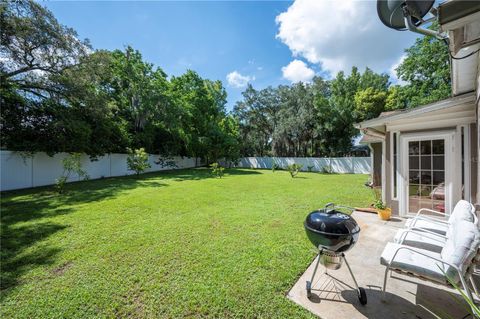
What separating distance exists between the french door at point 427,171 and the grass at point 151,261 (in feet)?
7.87

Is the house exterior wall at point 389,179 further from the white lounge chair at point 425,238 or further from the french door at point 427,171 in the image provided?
the white lounge chair at point 425,238

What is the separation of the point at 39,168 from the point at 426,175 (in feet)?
46.6

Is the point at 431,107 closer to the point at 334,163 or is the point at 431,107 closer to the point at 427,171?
the point at 427,171

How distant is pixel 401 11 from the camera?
1.67 metres

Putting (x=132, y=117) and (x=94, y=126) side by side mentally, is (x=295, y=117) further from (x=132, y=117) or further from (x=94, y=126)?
(x=94, y=126)

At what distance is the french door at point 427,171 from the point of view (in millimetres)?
3902

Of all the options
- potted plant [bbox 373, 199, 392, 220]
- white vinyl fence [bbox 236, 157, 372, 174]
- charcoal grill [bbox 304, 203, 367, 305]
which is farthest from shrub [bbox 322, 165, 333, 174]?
charcoal grill [bbox 304, 203, 367, 305]

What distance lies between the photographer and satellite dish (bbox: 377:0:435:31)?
1473mm

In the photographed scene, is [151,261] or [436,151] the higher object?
[436,151]

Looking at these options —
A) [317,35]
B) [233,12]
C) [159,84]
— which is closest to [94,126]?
[159,84]

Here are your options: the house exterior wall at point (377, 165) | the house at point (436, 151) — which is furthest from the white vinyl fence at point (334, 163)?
the house at point (436, 151)

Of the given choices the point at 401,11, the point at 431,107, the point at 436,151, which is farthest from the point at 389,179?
the point at 401,11

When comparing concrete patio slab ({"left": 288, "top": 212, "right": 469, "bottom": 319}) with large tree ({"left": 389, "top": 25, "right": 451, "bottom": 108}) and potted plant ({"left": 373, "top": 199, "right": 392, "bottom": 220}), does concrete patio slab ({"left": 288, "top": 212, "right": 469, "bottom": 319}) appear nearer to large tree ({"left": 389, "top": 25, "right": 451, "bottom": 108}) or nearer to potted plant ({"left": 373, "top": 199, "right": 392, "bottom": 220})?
potted plant ({"left": 373, "top": 199, "right": 392, "bottom": 220})

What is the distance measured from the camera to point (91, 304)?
79.7 inches
